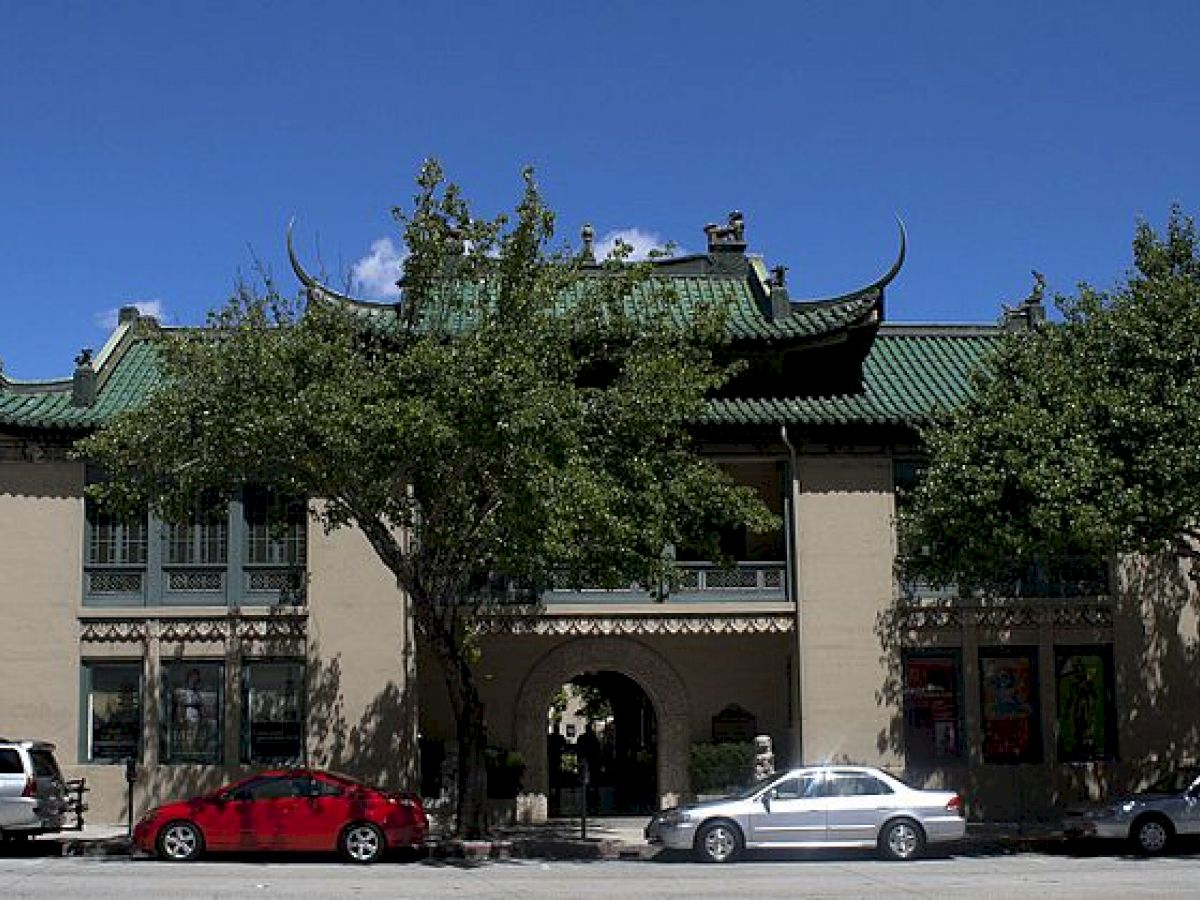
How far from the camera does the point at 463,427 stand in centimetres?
1886

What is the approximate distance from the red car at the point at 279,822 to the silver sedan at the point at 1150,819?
9.99 m

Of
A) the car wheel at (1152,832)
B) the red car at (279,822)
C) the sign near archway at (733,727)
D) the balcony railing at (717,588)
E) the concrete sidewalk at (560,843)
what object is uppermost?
the balcony railing at (717,588)

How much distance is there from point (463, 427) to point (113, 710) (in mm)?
11007

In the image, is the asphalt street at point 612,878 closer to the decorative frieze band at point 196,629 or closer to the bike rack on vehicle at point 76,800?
the bike rack on vehicle at point 76,800

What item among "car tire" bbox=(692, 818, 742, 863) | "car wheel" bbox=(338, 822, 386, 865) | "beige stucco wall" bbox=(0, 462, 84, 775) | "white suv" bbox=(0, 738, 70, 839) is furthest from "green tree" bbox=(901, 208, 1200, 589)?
"beige stucco wall" bbox=(0, 462, 84, 775)

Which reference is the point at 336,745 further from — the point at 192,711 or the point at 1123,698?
the point at 1123,698

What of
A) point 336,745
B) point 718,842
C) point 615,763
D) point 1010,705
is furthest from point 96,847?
point 1010,705

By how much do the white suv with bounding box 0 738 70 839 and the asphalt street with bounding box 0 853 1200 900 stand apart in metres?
0.57

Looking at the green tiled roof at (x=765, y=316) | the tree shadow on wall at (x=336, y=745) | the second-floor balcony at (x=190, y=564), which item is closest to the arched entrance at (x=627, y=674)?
the tree shadow on wall at (x=336, y=745)

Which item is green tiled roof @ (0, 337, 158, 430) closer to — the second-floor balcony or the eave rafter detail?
the second-floor balcony

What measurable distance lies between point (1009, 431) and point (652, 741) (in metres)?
12.5

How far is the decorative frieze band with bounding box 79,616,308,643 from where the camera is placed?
2595cm

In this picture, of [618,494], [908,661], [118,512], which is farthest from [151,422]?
[908,661]

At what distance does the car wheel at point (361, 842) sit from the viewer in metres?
20.1
